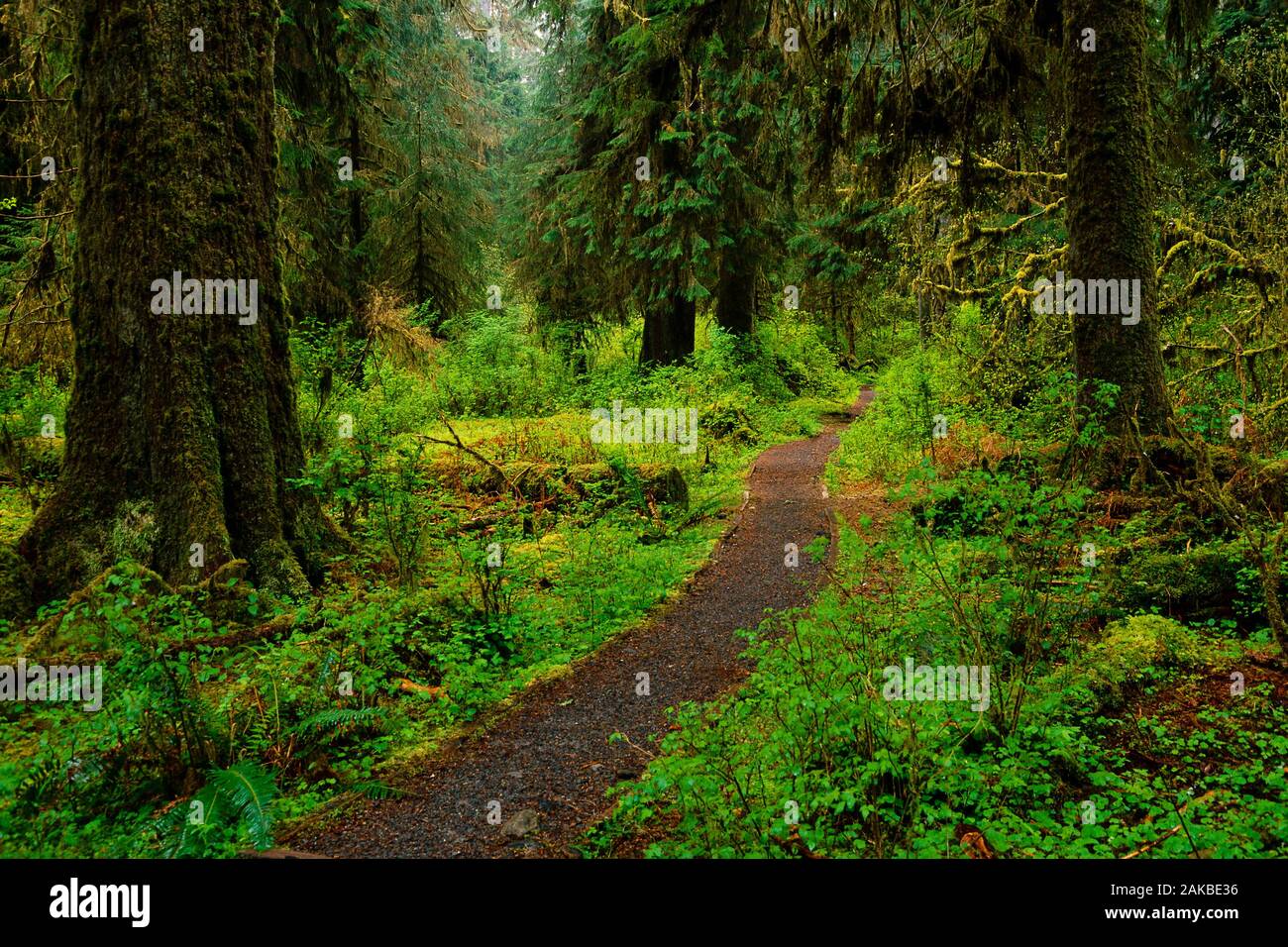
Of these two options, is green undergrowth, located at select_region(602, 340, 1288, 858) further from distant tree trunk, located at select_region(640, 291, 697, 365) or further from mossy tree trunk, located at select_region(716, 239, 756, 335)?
mossy tree trunk, located at select_region(716, 239, 756, 335)

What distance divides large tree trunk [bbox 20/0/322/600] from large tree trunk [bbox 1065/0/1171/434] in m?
7.62

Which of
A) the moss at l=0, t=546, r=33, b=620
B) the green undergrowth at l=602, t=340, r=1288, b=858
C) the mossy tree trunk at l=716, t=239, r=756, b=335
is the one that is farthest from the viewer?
the mossy tree trunk at l=716, t=239, r=756, b=335

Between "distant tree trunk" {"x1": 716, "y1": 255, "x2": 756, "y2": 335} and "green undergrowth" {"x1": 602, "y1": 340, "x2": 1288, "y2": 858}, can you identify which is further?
"distant tree trunk" {"x1": 716, "y1": 255, "x2": 756, "y2": 335}

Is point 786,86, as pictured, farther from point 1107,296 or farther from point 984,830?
point 984,830

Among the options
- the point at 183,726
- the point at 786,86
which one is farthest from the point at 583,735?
the point at 786,86

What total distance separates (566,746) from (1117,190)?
7.21 m

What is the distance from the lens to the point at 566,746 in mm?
4617

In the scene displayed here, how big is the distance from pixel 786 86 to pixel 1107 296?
19.9 ft

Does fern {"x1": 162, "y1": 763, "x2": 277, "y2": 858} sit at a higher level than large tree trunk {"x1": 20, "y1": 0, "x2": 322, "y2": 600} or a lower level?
lower

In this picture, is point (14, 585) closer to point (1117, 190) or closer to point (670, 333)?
point (1117, 190)

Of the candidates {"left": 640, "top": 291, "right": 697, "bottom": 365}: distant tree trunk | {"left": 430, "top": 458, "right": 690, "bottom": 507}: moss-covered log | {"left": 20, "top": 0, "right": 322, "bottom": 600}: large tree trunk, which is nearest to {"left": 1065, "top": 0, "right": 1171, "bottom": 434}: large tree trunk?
{"left": 430, "top": 458, "right": 690, "bottom": 507}: moss-covered log

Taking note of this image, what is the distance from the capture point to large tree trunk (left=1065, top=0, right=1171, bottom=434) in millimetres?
7188
